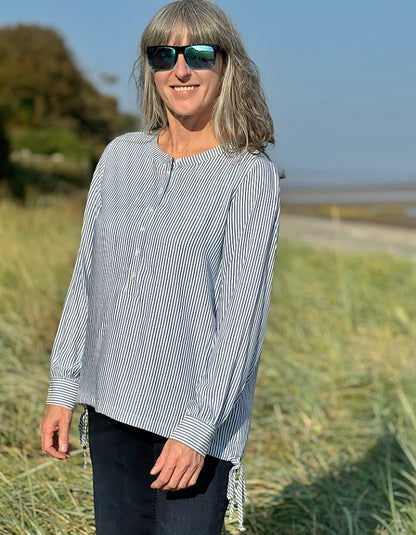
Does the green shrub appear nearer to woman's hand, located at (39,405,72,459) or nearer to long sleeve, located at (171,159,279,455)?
woman's hand, located at (39,405,72,459)

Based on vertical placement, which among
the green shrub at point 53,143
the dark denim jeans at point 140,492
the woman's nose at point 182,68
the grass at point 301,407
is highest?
the woman's nose at point 182,68

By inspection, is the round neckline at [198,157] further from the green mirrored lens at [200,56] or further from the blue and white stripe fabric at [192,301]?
the green mirrored lens at [200,56]

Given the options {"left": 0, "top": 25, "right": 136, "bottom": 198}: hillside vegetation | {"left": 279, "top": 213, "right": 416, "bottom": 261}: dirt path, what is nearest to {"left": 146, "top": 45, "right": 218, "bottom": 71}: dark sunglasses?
{"left": 279, "top": 213, "right": 416, "bottom": 261}: dirt path

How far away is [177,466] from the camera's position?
6.03 feet

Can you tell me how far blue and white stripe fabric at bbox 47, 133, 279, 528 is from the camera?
1889 mm

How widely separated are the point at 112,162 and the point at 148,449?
71 cm

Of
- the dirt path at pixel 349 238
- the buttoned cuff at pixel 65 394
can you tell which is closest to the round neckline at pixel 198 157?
the buttoned cuff at pixel 65 394

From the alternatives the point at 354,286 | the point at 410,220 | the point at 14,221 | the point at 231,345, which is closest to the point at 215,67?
the point at 231,345

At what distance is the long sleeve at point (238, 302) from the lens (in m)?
1.86

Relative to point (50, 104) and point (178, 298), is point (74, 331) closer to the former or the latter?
point (178, 298)

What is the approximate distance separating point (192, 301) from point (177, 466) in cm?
36

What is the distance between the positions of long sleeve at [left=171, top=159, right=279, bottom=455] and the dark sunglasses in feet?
0.92

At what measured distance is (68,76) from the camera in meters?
28.9

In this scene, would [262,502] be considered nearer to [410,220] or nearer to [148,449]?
[148,449]
